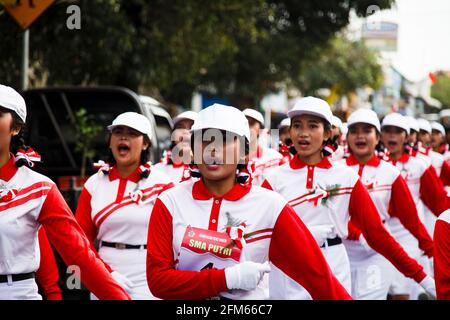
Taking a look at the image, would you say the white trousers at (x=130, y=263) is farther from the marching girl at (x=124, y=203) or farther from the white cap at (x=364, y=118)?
the white cap at (x=364, y=118)

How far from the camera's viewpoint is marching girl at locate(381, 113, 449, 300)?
938 centimetres

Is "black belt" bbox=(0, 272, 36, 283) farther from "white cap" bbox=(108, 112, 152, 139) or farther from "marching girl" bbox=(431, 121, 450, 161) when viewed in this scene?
"marching girl" bbox=(431, 121, 450, 161)

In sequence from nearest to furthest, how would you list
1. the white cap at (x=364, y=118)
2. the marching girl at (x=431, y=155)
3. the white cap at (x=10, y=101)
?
1. the white cap at (x=10, y=101)
2. the white cap at (x=364, y=118)
3. the marching girl at (x=431, y=155)

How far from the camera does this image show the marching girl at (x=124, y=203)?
6.52 m

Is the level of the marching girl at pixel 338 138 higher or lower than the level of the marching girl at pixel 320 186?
higher

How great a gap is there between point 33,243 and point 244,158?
121cm

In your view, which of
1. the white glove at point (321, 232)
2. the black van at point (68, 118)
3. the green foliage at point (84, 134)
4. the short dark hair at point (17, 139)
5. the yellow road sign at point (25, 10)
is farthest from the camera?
the black van at point (68, 118)

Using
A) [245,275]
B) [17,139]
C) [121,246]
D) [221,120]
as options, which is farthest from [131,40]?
[245,275]

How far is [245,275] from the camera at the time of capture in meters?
4.02

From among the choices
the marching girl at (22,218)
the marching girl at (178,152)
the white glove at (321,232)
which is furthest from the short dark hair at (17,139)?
the marching girl at (178,152)

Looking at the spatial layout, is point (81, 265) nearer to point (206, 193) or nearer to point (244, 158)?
point (206, 193)
